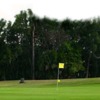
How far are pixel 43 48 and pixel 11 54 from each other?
7.36 metres

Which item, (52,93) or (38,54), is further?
(38,54)

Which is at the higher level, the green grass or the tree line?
the tree line

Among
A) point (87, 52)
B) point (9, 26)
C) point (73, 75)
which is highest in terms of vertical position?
point (9, 26)

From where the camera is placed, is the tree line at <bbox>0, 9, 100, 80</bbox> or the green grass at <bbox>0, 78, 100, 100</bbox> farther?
the tree line at <bbox>0, 9, 100, 80</bbox>

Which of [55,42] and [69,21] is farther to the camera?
[55,42]

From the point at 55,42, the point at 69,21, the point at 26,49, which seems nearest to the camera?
the point at 69,21

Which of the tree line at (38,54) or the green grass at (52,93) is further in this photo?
the tree line at (38,54)

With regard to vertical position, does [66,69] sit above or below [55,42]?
below

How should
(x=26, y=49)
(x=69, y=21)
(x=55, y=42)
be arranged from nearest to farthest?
1. (x=69, y=21)
2. (x=55, y=42)
3. (x=26, y=49)

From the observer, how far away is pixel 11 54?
82.0 meters

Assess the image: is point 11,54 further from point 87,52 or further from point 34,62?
point 87,52

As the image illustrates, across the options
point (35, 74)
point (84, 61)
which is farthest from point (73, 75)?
point (35, 74)

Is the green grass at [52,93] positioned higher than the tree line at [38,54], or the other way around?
the tree line at [38,54]

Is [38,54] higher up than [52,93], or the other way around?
[38,54]
